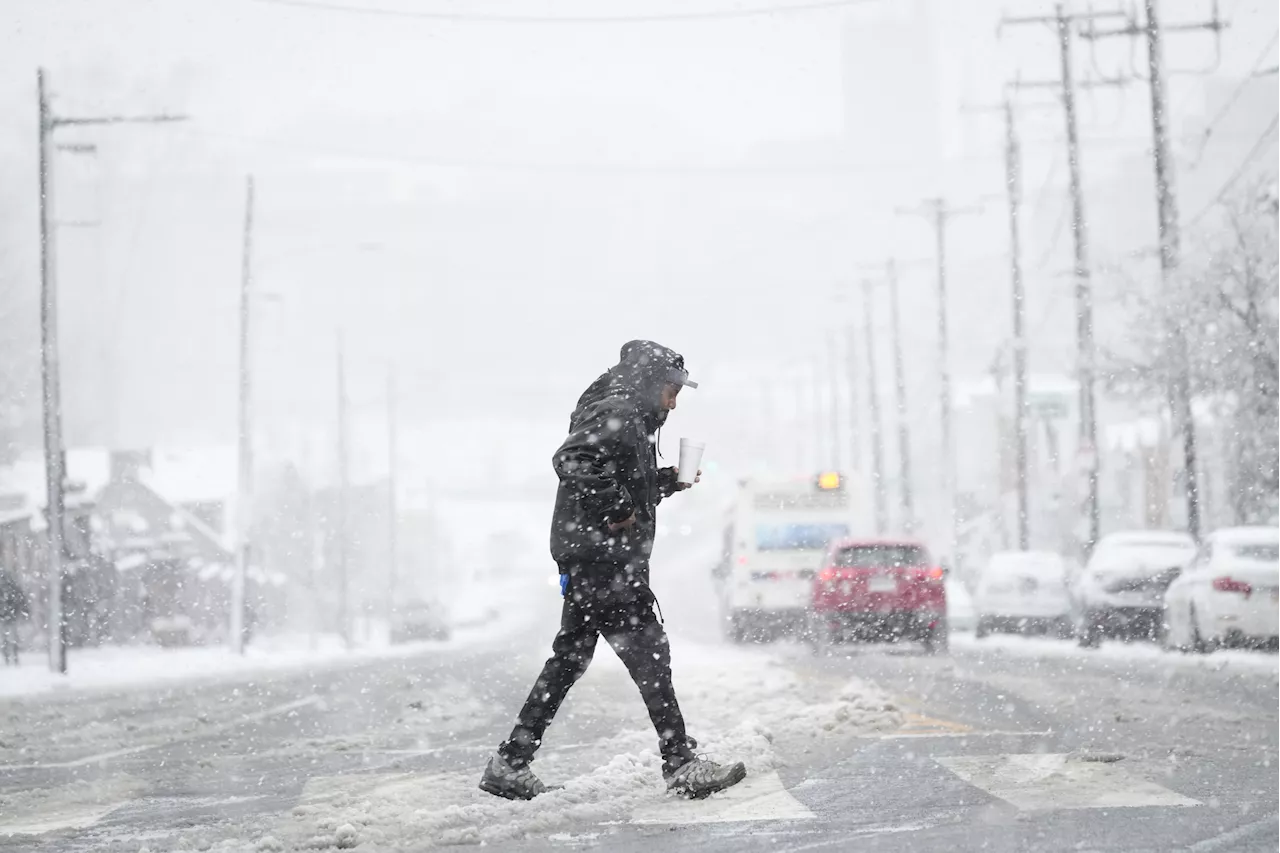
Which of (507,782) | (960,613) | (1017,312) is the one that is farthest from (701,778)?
(1017,312)

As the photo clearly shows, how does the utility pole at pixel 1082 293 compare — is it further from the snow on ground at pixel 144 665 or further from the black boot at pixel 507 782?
the black boot at pixel 507 782

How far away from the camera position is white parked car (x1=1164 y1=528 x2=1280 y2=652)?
18531 millimetres

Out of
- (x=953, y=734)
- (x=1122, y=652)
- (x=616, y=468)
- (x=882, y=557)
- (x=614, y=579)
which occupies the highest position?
(x=616, y=468)

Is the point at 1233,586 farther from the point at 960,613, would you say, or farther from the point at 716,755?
the point at 960,613

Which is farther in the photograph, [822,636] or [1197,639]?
[822,636]

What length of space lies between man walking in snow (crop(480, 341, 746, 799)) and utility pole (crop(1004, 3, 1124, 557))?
2373 centimetres

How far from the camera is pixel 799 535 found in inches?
1138

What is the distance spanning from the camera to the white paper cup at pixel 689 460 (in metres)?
6.74

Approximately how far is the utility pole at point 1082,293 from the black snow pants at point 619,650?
23.7 metres

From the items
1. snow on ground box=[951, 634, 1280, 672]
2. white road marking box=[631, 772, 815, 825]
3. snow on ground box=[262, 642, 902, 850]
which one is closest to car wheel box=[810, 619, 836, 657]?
snow on ground box=[951, 634, 1280, 672]

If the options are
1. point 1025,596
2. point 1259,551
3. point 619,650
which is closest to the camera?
point 619,650

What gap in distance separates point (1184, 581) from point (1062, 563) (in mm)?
Result: 8885

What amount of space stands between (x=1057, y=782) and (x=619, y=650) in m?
1.96

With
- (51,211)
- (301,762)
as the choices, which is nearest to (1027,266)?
(51,211)
